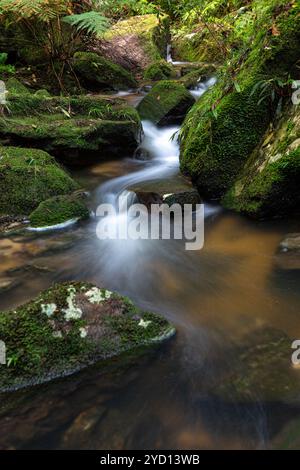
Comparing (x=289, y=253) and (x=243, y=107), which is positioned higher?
(x=243, y=107)

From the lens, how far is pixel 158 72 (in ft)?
33.3

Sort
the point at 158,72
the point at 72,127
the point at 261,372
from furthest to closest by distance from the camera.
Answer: the point at 158,72, the point at 72,127, the point at 261,372

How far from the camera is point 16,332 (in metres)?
2.28

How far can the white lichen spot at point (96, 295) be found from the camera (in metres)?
2.51

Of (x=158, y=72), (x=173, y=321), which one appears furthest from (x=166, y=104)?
A: (x=173, y=321)

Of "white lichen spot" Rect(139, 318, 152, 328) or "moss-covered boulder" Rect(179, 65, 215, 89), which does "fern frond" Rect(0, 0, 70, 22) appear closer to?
"moss-covered boulder" Rect(179, 65, 215, 89)

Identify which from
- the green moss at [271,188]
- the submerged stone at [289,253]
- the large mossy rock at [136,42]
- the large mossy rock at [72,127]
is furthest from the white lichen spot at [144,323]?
the large mossy rock at [136,42]

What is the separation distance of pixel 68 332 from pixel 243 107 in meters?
3.25

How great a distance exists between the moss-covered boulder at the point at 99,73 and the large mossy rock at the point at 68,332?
7.10m

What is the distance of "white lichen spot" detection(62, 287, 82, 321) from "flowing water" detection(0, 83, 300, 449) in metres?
0.31

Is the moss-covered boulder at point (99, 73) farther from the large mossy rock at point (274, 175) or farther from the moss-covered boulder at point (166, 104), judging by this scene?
the large mossy rock at point (274, 175)

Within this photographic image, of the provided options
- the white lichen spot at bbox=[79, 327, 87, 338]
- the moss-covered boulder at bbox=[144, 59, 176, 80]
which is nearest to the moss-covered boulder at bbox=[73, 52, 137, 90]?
the moss-covered boulder at bbox=[144, 59, 176, 80]

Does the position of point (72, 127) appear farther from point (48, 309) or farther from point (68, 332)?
point (68, 332)

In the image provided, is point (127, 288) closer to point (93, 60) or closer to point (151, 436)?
point (151, 436)
